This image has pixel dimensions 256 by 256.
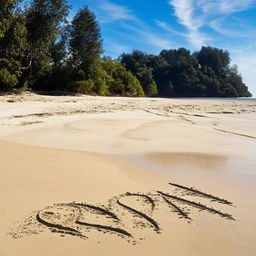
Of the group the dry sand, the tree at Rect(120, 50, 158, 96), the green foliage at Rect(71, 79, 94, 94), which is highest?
the tree at Rect(120, 50, 158, 96)

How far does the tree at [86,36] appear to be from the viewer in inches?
1254

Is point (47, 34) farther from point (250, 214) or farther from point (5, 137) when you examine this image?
point (250, 214)

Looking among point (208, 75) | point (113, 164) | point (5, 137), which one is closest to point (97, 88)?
point (5, 137)

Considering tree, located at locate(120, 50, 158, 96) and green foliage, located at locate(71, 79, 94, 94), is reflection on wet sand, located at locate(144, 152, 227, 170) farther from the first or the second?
tree, located at locate(120, 50, 158, 96)

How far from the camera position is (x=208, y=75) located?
87.1 metres

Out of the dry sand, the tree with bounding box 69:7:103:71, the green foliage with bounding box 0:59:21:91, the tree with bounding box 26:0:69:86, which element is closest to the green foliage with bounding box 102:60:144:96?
the tree with bounding box 69:7:103:71

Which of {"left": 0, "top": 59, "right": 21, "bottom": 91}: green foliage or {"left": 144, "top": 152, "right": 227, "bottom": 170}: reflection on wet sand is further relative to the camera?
{"left": 0, "top": 59, "right": 21, "bottom": 91}: green foliage

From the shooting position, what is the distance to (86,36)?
31.9 metres

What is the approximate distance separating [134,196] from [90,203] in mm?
555

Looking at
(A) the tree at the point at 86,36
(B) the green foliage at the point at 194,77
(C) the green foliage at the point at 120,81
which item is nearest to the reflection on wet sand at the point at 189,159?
(A) the tree at the point at 86,36

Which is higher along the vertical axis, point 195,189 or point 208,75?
point 208,75

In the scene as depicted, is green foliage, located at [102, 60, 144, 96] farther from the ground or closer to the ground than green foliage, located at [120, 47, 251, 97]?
closer to the ground

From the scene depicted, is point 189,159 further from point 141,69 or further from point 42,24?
point 141,69

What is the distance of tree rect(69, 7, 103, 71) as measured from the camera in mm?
31844
